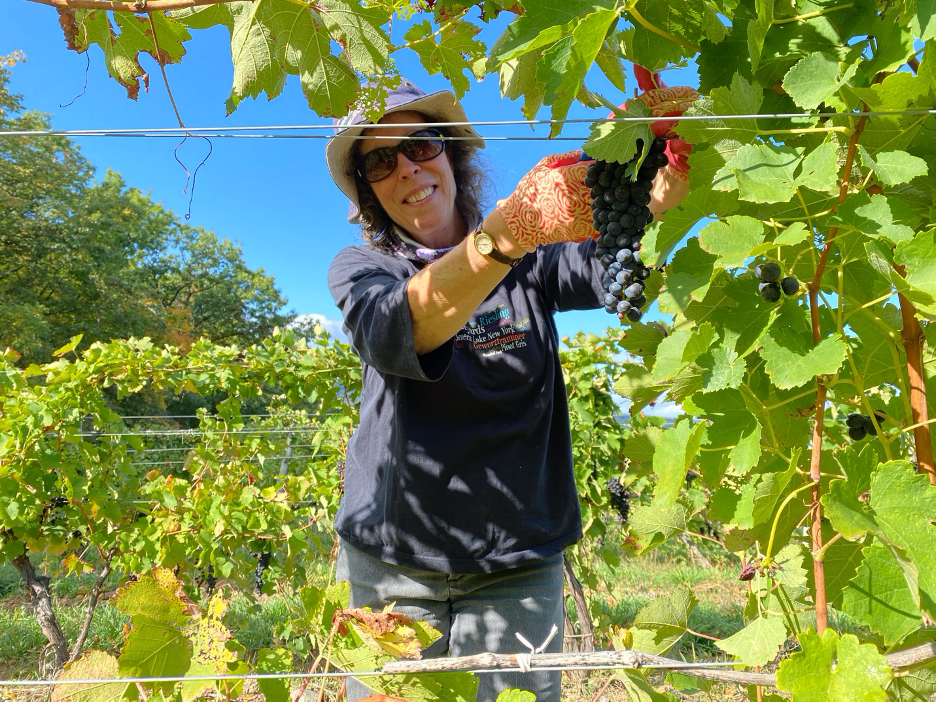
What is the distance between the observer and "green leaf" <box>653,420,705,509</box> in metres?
0.70

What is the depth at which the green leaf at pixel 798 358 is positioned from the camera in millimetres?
619

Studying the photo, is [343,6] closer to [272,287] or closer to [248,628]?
[248,628]

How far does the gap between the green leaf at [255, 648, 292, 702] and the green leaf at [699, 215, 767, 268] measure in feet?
2.61

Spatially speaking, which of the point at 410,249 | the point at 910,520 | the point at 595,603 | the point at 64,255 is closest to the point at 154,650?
the point at 910,520

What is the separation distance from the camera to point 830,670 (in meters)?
0.58

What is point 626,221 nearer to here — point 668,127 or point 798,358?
point 668,127

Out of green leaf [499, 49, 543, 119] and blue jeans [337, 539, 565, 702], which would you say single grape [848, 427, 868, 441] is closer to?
green leaf [499, 49, 543, 119]

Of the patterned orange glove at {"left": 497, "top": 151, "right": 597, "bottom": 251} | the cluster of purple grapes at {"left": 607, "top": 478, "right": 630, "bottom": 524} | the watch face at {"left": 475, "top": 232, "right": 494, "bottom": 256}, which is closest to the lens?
the patterned orange glove at {"left": 497, "top": 151, "right": 597, "bottom": 251}

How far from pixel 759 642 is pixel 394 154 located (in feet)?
5.10

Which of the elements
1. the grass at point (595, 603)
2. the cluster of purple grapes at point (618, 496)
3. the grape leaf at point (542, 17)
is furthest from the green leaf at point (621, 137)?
the cluster of purple grapes at point (618, 496)

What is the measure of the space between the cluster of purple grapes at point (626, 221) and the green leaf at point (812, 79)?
254 millimetres

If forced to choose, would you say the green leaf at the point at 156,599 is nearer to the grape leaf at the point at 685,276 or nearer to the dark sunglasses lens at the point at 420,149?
the grape leaf at the point at 685,276

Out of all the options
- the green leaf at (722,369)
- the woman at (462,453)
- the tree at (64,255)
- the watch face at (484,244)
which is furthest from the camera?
the tree at (64,255)

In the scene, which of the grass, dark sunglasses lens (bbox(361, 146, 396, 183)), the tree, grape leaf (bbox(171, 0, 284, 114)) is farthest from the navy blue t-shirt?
the tree
